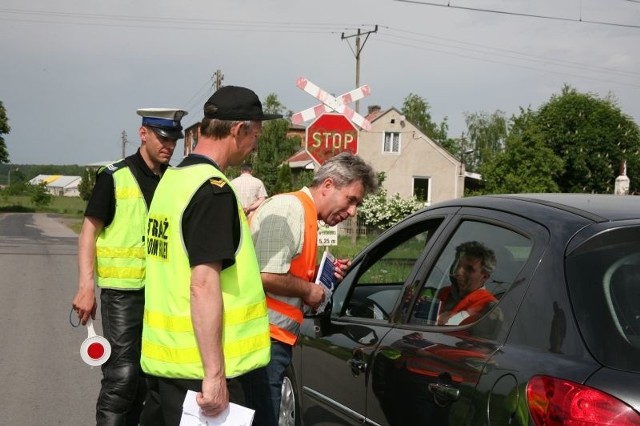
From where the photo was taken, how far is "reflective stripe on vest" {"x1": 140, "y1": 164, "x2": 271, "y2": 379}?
2.82 m

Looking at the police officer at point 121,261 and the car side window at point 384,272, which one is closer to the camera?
the car side window at point 384,272

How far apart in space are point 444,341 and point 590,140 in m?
57.0

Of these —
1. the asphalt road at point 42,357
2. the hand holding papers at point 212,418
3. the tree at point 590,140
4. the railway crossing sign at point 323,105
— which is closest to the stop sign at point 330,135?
the railway crossing sign at point 323,105

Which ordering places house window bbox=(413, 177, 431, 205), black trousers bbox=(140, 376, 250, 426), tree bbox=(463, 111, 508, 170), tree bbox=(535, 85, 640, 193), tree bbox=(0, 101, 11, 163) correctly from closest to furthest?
1. black trousers bbox=(140, 376, 250, 426)
2. tree bbox=(535, 85, 640, 193)
3. house window bbox=(413, 177, 431, 205)
4. tree bbox=(0, 101, 11, 163)
5. tree bbox=(463, 111, 508, 170)

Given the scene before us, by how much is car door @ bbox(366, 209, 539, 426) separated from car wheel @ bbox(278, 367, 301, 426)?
1.07 meters

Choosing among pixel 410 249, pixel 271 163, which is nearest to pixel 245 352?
pixel 410 249

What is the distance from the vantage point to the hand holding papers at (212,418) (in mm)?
2748

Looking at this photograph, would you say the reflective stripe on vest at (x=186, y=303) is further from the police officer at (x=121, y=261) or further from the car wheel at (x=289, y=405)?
the car wheel at (x=289, y=405)

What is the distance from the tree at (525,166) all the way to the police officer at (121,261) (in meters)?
48.1

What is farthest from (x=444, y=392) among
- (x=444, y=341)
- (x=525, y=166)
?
(x=525, y=166)

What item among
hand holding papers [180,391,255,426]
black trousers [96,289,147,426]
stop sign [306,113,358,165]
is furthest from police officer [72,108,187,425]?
stop sign [306,113,358,165]

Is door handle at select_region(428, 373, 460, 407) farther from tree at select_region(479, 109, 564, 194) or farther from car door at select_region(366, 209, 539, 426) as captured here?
tree at select_region(479, 109, 564, 194)

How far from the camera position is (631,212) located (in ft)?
9.37

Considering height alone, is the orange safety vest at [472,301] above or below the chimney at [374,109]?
below
